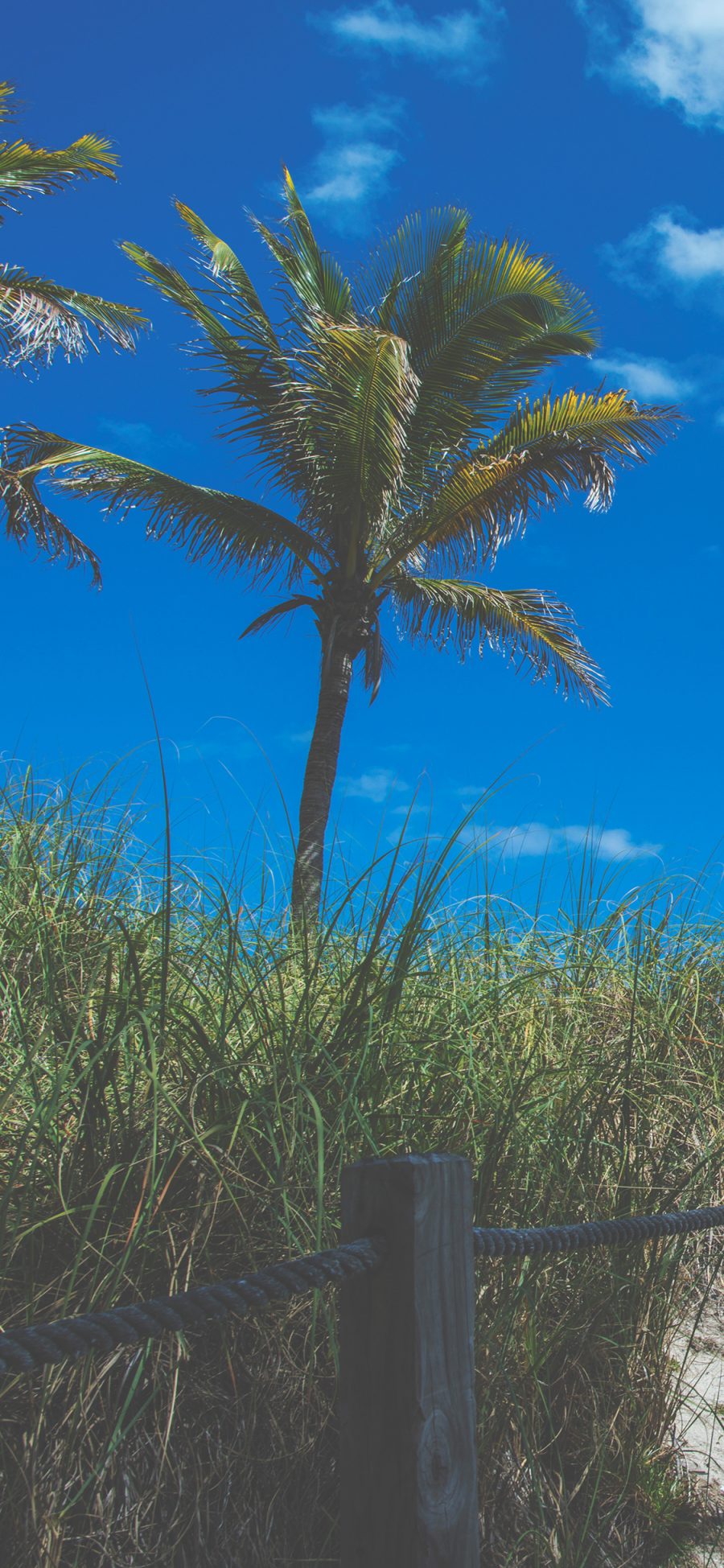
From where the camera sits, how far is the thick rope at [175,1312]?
125cm

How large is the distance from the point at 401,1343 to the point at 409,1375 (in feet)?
0.12

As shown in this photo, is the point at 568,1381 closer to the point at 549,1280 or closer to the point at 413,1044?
the point at 549,1280

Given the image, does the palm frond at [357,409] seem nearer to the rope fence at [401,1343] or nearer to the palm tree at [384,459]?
the palm tree at [384,459]

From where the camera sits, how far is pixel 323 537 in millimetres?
14523

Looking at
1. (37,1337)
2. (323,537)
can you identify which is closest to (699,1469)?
(37,1337)

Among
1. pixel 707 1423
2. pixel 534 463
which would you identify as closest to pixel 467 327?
pixel 534 463

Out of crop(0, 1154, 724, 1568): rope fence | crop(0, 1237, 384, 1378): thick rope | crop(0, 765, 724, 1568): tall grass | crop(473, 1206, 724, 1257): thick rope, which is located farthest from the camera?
crop(0, 765, 724, 1568): tall grass

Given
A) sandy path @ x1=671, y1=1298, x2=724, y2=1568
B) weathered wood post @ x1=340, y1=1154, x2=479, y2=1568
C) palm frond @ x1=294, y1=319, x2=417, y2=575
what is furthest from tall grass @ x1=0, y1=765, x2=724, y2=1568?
palm frond @ x1=294, y1=319, x2=417, y2=575

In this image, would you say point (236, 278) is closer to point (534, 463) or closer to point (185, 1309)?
point (534, 463)

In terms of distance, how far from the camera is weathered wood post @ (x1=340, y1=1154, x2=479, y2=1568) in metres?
1.48

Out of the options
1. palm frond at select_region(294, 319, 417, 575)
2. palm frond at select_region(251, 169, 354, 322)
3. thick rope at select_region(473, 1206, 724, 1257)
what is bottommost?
thick rope at select_region(473, 1206, 724, 1257)

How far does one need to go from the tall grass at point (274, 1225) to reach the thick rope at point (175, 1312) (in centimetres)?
80

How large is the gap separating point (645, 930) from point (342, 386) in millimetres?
8186

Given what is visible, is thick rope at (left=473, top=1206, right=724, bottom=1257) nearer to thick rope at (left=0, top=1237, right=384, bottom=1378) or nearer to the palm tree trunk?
thick rope at (left=0, top=1237, right=384, bottom=1378)
